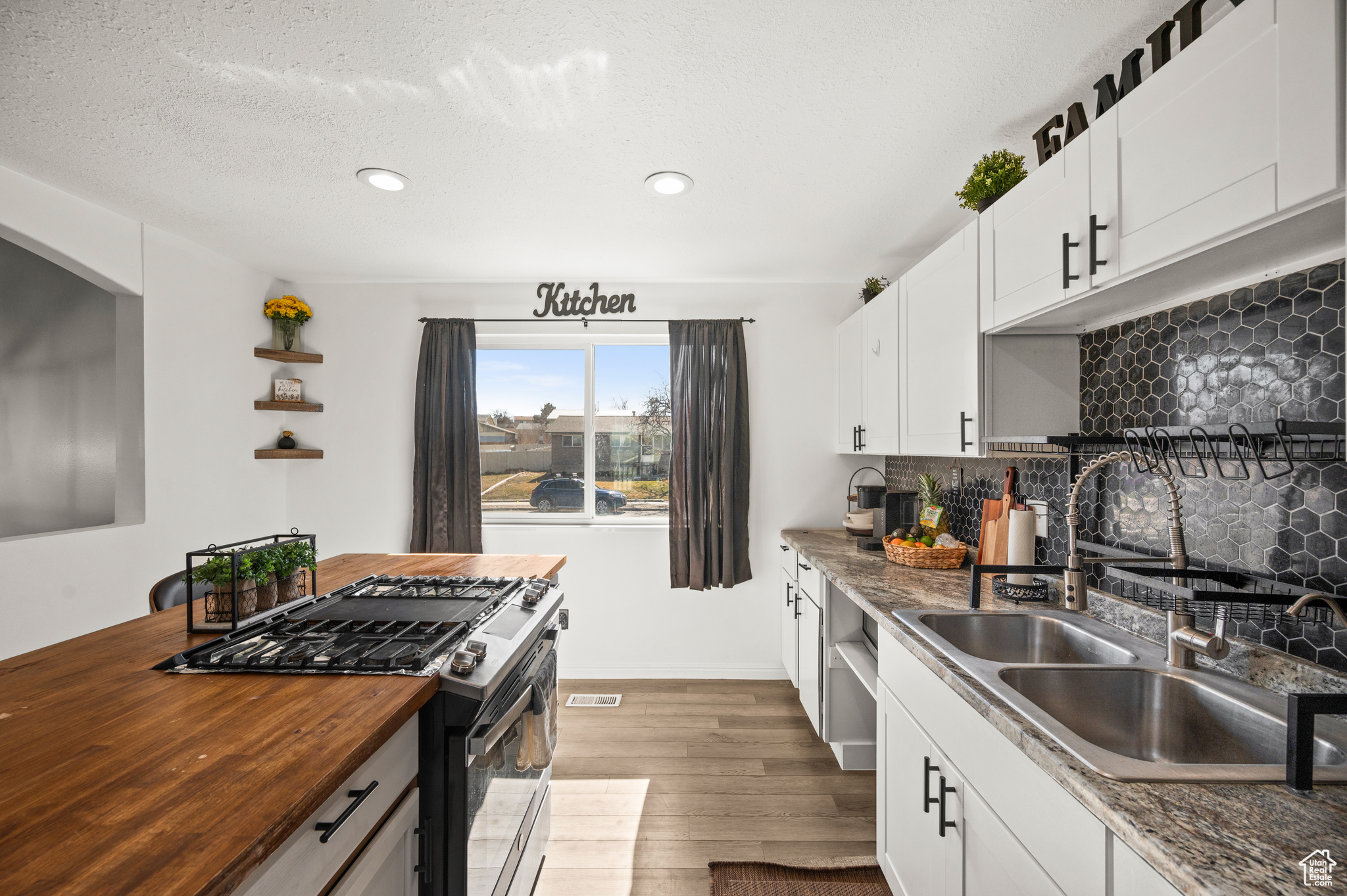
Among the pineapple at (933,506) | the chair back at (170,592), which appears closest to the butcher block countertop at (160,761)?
the chair back at (170,592)

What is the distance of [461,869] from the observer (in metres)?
1.23

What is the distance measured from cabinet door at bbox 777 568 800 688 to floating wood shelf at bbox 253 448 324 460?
9.94ft

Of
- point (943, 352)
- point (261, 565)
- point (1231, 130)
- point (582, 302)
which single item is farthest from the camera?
point (582, 302)

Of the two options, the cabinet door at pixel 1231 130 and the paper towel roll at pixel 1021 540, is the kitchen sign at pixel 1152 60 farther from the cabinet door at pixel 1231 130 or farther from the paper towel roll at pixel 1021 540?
the paper towel roll at pixel 1021 540

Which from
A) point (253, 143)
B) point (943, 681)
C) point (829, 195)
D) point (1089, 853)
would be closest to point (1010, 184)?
point (829, 195)

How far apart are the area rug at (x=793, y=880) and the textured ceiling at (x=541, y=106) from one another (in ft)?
8.21

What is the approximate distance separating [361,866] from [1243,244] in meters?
1.97

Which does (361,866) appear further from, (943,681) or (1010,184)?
(1010,184)

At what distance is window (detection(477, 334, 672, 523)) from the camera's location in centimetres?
384

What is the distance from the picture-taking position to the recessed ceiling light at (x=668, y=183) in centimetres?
227

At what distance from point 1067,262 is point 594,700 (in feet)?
10.0

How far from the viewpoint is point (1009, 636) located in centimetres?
174

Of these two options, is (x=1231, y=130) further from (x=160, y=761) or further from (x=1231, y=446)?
(x=160, y=761)

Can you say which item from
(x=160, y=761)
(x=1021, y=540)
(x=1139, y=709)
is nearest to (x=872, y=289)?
(x=1021, y=540)
